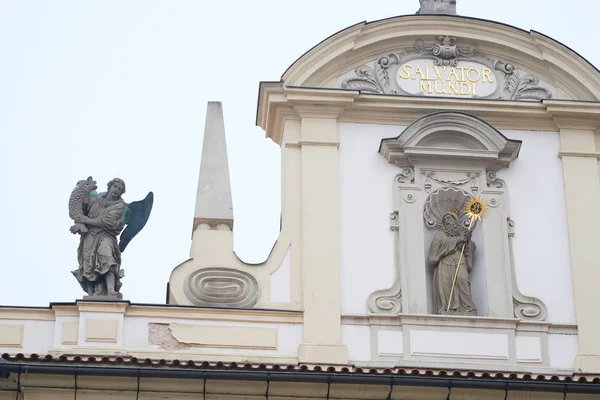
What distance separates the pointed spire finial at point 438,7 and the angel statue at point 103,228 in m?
4.00

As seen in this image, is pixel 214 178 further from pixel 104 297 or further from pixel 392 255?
pixel 392 255

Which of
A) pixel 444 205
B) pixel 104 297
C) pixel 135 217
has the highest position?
pixel 444 205

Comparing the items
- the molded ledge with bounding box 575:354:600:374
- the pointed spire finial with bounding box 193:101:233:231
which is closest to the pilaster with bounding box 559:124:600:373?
the molded ledge with bounding box 575:354:600:374

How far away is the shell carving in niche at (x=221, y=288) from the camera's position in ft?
55.0

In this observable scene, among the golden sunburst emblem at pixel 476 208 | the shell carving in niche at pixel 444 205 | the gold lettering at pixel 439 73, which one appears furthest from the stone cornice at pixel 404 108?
the golden sunburst emblem at pixel 476 208

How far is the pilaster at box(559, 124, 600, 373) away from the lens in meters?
16.8

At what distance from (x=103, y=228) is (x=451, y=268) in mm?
3633

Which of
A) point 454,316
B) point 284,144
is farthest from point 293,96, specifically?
point 454,316

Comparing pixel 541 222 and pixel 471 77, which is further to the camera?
pixel 471 77

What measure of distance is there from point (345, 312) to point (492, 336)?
1.51 metres

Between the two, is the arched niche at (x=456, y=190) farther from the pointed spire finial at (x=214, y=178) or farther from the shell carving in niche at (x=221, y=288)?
the pointed spire finial at (x=214, y=178)

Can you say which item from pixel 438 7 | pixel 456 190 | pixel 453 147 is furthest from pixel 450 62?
pixel 456 190

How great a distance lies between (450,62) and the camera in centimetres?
1833

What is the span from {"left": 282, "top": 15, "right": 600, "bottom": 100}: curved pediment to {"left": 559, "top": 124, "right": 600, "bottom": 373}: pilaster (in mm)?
565
